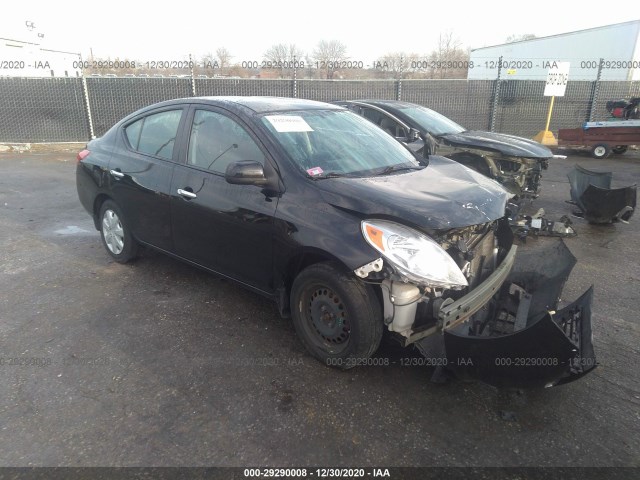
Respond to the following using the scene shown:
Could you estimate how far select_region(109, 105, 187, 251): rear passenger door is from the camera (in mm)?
3910

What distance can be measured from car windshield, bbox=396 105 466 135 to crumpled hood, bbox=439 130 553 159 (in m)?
0.24

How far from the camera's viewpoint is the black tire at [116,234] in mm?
4547

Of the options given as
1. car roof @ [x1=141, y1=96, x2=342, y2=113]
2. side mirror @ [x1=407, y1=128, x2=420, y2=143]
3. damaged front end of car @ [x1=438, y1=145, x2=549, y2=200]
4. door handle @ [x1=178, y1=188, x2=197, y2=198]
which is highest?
car roof @ [x1=141, y1=96, x2=342, y2=113]

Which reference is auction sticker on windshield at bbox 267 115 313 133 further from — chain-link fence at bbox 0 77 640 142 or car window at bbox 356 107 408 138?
chain-link fence at bbox 0 77 640 142

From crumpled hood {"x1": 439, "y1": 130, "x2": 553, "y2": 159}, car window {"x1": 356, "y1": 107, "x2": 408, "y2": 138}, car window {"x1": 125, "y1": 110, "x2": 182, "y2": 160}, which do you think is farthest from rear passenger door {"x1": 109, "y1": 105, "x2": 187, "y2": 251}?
crumpled hood {"x1": 439, "y1": 130, "x2": 553, "y2": 159}

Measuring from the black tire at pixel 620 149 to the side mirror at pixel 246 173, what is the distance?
1369 centimetres

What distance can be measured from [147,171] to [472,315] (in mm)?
3054

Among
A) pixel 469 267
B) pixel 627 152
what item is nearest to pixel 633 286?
pixel 469 267

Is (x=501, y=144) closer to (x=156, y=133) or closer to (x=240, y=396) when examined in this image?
(x=156, y=133)

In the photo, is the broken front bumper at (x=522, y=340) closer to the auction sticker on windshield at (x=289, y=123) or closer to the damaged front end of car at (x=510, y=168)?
the auction sticker on windshield at (x=289, y=123)

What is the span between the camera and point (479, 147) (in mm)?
6926

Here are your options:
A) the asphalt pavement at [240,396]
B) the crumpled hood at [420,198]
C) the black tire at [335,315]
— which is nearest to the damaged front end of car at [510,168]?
the asphalt pavement at [240,396]

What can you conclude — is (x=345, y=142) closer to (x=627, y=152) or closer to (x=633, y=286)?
(x=633, y=286)

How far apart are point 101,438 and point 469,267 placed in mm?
2418
